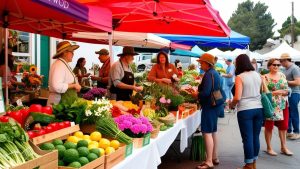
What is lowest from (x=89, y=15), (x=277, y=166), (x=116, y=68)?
(x=277, y=166)

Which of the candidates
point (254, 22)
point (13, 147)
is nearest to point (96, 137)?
point (13, 147)

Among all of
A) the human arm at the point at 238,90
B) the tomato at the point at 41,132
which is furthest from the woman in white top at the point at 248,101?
the tomato at the point at 41,132

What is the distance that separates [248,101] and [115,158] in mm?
3200

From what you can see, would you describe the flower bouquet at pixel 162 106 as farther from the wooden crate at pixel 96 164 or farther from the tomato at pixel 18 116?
the wooden crate at pixel 96 164

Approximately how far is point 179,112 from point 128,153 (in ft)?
8.80

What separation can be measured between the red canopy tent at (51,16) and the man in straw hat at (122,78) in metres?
0.62

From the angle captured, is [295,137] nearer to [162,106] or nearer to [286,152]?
[286,152]

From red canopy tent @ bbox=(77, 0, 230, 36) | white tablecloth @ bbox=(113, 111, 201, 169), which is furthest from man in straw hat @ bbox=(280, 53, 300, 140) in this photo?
white tablecloth @ bbox=(113, 111, 201, 169)

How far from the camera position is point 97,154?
9.30ft

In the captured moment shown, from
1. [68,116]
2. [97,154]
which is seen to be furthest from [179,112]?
[97,154]

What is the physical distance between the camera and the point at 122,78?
618 centimetres

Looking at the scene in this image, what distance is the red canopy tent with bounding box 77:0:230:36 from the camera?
19.2ft

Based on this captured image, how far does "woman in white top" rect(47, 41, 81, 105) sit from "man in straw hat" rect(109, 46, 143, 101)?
1.20 metres

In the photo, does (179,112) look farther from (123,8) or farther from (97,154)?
(97,154)
